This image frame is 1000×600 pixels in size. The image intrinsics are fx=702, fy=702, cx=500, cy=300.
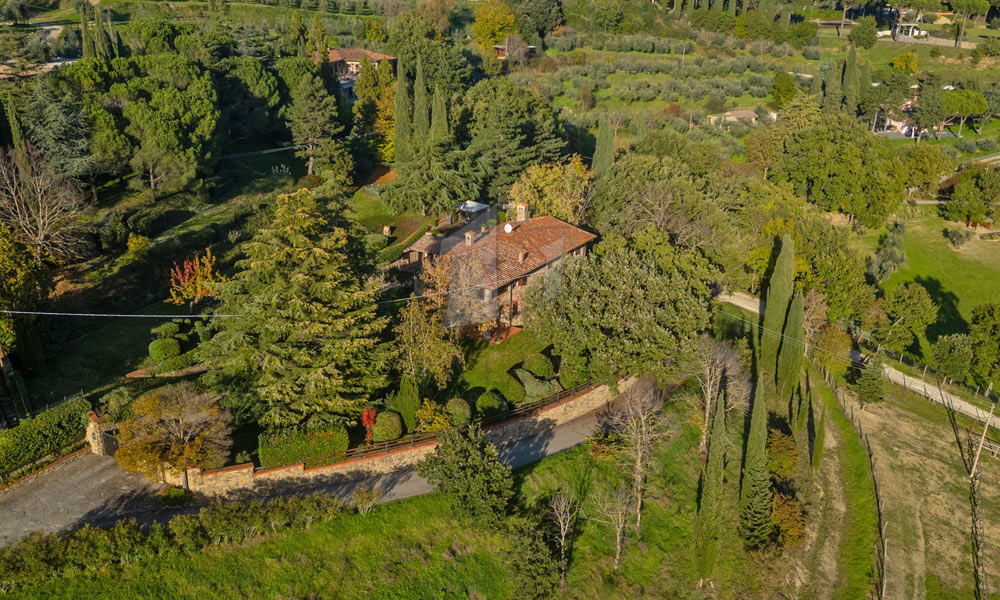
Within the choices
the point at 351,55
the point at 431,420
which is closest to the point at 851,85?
the point at 351,55

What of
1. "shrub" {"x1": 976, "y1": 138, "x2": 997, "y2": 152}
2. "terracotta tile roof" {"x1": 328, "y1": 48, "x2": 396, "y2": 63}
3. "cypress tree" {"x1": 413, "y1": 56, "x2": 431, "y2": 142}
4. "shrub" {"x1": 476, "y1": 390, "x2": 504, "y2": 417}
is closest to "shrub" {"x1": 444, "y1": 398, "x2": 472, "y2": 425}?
"shrub" {"x1": 476, "y1": 390, "x2": 504, "y2": 417}

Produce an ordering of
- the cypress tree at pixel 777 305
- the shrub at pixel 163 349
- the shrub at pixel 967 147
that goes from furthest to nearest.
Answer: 1. the shrub at pixel 967 147
2. the cypress tree at pixel 777 305
3. the shrub at pixel 163 349

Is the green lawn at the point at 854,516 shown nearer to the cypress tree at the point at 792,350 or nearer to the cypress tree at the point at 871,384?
the cypress tree at the point at 871,384

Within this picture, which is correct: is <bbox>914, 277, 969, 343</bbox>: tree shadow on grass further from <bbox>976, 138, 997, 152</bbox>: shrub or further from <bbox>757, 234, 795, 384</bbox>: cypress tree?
<bbox>976, 138, 997, 152</bbox>: shrub

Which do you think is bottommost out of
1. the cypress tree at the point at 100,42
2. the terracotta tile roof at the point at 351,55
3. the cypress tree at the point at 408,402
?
the cypress tree at the point at 408,402

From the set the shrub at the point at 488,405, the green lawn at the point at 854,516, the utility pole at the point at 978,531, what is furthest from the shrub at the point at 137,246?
the utility pole at the point at 978,531

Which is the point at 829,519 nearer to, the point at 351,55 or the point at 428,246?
the point at 428,246

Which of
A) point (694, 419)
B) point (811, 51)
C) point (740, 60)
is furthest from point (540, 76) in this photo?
point (694, 419)
